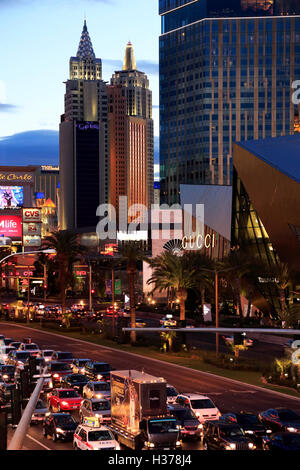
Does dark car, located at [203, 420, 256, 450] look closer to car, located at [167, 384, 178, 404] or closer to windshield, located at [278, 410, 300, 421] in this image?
windshield, located at [278, 410, 300, 421]

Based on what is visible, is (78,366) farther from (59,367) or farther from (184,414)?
(184,414)

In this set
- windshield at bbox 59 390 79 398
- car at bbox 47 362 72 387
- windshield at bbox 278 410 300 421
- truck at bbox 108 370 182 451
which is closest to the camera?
truck at bbox 108 370 182 451

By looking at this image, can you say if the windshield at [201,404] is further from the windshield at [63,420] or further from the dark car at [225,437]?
the windshield at [63,420]

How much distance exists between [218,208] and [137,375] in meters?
103

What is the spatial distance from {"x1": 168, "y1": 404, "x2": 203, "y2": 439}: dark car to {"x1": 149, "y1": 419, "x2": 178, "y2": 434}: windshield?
5.91 ft

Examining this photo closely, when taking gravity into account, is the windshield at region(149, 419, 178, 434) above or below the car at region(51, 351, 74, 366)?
above

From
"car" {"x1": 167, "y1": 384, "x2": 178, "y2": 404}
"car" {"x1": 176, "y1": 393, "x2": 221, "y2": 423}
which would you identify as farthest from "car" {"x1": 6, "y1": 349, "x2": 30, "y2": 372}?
"car" {"x1": 176, "y1": 393, "x2": 221, "y2": 423}

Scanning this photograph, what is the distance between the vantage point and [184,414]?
3869 centimetres

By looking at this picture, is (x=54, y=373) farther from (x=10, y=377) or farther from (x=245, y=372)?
(x=245, y=372)

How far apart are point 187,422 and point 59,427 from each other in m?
6.04

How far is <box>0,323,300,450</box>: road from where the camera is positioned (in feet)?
150

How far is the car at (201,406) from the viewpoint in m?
41.2

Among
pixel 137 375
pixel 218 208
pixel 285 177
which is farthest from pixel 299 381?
pixel 218 208

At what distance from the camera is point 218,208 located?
140000 mm
